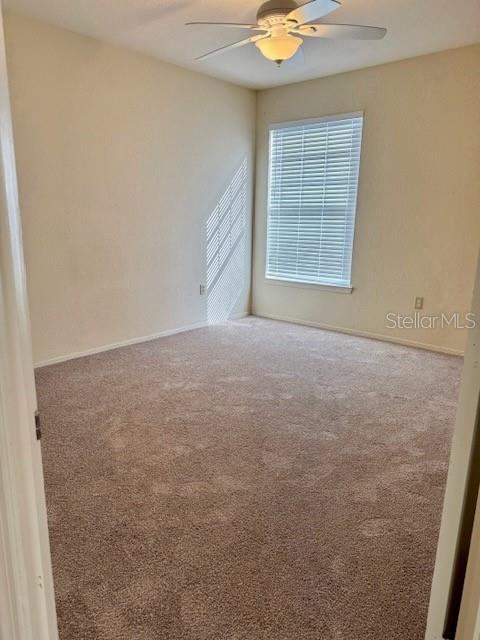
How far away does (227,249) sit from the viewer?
5090mm

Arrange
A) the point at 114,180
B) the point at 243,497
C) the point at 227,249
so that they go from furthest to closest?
the point at 227,249, the point at 114,180, the point at 243,497

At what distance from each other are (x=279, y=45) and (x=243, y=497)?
2.58 metres

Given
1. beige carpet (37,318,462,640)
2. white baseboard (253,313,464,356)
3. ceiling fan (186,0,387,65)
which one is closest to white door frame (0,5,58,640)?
beige carpet (37,318,462,640)

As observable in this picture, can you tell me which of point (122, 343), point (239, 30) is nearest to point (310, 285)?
point (122, 343)

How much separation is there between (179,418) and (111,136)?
250cm

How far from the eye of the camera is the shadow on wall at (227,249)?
4898 mm

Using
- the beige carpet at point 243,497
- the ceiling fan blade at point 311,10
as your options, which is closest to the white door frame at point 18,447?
the beige carpet at point 243,497

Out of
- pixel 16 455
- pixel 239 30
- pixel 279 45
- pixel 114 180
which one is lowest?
pixel 16 455

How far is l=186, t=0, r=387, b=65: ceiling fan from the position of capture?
2434 millimetres

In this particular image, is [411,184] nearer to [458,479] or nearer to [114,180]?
[114,180]

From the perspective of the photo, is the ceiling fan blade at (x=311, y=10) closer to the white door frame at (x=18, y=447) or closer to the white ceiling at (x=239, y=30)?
the white ceiling at (x=239, y=30)

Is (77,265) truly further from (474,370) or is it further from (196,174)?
(474,370)

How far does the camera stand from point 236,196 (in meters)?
5.05

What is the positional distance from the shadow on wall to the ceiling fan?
2186 millimetres
